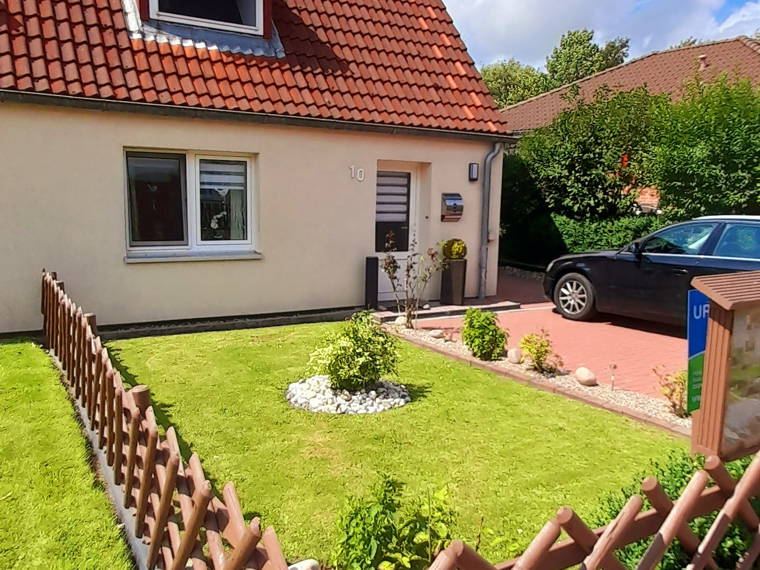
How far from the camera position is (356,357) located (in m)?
5.80

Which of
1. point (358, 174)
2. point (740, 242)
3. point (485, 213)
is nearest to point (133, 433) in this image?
point (358, 174)

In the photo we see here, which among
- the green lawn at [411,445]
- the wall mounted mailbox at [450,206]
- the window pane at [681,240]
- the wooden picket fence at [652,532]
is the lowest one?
the green lawn at [411,445]

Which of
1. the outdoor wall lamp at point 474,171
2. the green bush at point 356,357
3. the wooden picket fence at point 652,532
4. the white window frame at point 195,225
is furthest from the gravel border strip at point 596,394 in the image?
the outdoor wall lamp at point 474,171

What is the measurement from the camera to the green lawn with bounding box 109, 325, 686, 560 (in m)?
3.99

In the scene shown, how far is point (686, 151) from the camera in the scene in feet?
38.8

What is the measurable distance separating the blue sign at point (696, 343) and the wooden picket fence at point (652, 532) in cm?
110

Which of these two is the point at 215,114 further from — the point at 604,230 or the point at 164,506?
the point at 604,230

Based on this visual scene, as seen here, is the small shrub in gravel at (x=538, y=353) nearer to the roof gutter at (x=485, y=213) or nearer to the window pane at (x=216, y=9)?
the roof gutter at (x=485, y=213)

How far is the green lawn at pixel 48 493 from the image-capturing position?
3.31 m

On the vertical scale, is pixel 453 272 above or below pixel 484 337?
above

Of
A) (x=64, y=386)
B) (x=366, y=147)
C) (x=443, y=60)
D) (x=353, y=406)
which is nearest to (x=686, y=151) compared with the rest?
(x=443, y=60)

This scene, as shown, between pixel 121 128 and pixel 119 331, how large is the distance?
284cm

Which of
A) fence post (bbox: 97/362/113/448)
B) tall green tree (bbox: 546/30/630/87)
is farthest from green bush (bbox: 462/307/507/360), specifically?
tall green tree (bbox: 546/30/630/87)

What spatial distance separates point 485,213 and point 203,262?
5.41 metres
